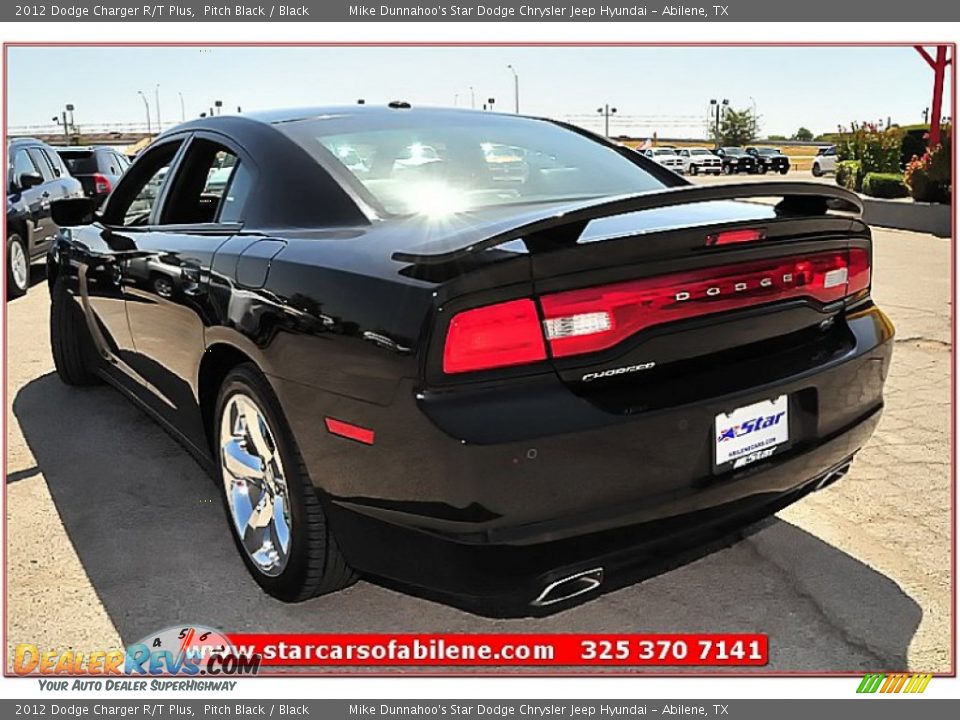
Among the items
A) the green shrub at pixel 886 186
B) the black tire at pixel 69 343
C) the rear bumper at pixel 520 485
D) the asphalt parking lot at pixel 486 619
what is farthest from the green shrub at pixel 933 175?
the rear bumper at pixel 520 485

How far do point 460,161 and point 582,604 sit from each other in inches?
62.3

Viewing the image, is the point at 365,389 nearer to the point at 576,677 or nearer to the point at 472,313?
the point at 472,313

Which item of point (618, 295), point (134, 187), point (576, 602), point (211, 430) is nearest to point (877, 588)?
point (576, 602)

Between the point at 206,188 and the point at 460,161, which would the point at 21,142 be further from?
the point at 460,161

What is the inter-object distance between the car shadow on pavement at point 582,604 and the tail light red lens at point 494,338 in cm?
71

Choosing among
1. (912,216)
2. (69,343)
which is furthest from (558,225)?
(912,216)

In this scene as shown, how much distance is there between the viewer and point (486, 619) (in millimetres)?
2928

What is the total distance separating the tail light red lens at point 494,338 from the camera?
2.12 metres

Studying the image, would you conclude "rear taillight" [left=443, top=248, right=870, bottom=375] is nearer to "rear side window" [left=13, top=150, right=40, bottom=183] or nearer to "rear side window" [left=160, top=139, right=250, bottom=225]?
"rear side window" [left=160, top=139, right=250, bottom=225]

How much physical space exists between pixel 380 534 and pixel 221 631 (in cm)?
81

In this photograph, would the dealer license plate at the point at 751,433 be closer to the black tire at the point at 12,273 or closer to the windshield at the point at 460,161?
the windshield at the point at 460,161

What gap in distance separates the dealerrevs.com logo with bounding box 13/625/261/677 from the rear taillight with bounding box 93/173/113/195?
12.8 meters

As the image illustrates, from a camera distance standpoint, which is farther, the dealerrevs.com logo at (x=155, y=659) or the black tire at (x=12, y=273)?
the black tire at (x=12, y=273)

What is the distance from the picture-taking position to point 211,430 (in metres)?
3.32
